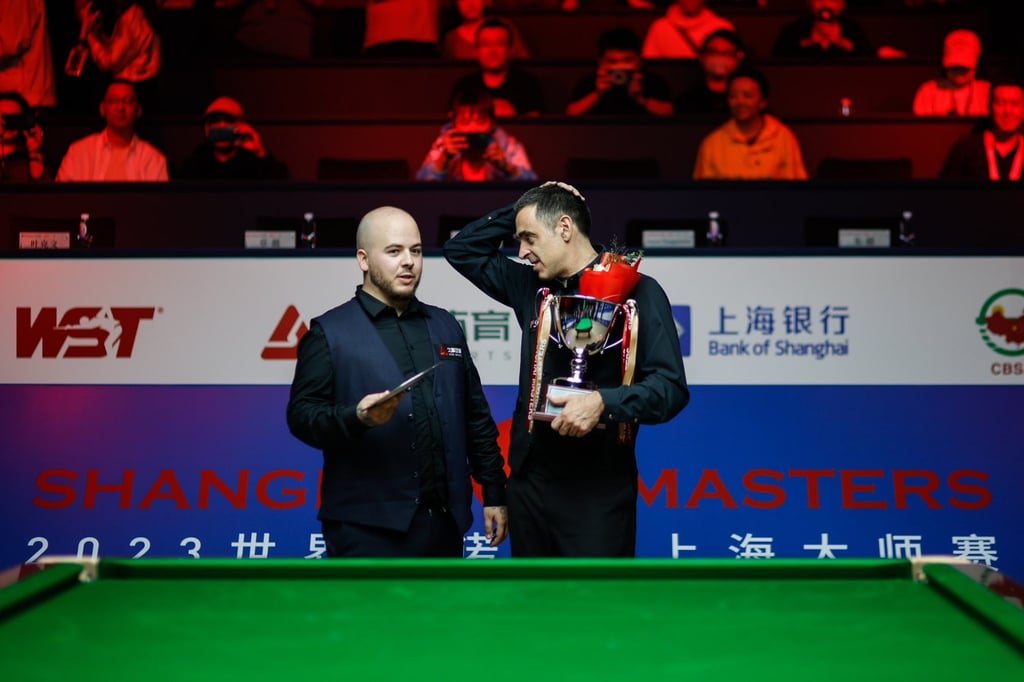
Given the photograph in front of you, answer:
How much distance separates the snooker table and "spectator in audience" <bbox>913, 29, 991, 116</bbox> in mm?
5472

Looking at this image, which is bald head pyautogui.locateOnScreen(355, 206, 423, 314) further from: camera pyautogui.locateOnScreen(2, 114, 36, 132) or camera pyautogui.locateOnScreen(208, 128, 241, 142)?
camera pyautogui.locateOnScreen(2, 114, 36, 132)

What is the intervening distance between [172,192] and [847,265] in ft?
9.87

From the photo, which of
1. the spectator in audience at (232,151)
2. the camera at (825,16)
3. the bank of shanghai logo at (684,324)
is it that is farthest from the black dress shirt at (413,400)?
the camera at (825,16)

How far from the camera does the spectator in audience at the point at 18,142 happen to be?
19.1ft

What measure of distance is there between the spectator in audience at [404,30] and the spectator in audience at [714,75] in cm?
177

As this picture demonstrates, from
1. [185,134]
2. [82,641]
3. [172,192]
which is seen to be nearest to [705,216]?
[172,192]

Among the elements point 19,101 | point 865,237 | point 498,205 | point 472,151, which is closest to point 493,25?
point 472,151

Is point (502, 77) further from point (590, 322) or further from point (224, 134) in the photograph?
point (590, 322)

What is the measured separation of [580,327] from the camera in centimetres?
280

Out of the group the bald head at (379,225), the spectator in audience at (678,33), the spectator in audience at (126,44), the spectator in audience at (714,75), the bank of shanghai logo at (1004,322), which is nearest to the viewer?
the bald head at (379,225)

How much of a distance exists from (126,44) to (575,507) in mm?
5402

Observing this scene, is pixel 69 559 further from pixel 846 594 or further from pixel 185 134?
pixel 185 134

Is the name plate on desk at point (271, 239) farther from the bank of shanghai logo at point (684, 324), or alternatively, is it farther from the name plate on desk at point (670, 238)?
the bank of shanghai logo at point (684, 324)

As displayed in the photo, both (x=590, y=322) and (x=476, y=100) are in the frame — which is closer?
(x=590, y=322)
